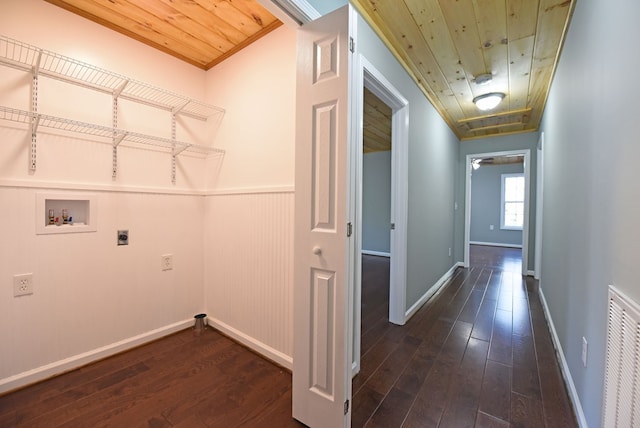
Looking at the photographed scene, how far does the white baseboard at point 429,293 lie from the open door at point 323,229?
1.54 meters

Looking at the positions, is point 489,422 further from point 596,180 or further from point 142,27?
point 142,27

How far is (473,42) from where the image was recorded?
211 centimetres

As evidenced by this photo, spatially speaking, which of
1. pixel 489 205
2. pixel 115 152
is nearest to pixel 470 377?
pixel 115 152

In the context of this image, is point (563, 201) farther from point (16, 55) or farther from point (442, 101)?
point (16, 55)

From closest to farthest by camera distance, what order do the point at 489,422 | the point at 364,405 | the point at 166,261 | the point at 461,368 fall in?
the point at 489,422 → the point at 364,405 → the point at 461,368 → the point at 166,261

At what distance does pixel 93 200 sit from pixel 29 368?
109 centimetres

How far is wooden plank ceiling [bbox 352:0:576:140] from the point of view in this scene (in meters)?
1.73

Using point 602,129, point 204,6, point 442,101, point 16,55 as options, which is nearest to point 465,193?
point 442,101

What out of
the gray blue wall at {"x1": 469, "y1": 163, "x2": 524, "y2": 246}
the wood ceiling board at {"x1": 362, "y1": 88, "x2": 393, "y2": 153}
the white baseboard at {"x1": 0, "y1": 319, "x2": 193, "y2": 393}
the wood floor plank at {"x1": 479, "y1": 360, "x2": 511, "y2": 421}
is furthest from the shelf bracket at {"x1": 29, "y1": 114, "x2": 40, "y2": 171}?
the gray blue wall at {"x1": 469, "y1": 163, "x2": 524, "y2": 246}

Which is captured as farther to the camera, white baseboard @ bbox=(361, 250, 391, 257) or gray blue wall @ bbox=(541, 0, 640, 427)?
white baseboard @ bbox=(361, 250, 391, 257)

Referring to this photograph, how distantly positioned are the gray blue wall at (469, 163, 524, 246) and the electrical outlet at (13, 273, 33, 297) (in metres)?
8.34

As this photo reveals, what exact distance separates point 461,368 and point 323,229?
60.3 inches

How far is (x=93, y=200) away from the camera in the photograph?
184cm

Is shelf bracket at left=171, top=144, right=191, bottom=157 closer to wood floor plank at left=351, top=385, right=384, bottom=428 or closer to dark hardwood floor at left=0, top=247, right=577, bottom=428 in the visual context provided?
dark hardwood floor at left=0, top=247, right=577, bottom=428
